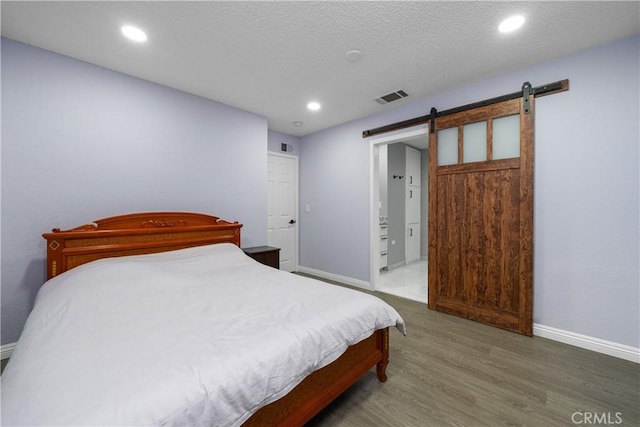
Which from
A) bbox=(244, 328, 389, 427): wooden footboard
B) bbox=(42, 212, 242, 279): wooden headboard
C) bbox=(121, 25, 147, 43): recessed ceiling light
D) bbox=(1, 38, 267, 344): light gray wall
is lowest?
bbox=(244, 328, 389, 427): wooden footboard

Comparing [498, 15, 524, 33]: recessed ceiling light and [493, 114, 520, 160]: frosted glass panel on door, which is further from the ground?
[498, 15, 524, 33]: recessed ceiling light

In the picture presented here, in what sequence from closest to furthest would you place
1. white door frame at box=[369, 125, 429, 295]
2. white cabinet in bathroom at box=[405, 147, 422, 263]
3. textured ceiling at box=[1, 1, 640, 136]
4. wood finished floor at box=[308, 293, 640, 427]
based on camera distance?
wood finished floor at box=[308, 293, 640, 427]
textured ceiling at box=[1, 1, 640, 136]
white door frame at box=[369, 125, 429, 295]
white cabinet in bathroom at box=[405, 147, 422, 263]

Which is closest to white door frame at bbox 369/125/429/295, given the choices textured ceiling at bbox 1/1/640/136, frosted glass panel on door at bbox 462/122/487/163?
textured ceiling at bbox 1/1/640/136

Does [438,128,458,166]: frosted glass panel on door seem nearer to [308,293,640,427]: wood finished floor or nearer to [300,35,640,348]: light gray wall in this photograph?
[300,35,640,348]: light gray wall

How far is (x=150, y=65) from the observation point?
248 centimetres

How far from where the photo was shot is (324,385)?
1.49m

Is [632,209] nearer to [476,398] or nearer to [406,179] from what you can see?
[476,398]

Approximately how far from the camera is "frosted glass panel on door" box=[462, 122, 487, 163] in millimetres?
2768

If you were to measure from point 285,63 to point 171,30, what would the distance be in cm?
94

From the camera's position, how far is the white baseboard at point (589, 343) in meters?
2.08

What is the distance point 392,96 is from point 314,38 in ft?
4.73

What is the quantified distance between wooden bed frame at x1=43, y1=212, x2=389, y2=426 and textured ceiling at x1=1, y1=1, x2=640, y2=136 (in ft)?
5.06

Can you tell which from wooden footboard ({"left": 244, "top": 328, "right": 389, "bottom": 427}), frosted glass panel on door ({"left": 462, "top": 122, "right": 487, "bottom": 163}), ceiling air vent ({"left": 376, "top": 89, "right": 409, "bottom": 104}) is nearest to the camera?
wooden footboard ({"left": 244, "top": 328, "right": 389, "bottom": 427})

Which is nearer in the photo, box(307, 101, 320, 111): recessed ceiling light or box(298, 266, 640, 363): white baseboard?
box(298, 266, 640, 363): white baseboard
